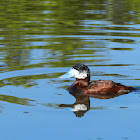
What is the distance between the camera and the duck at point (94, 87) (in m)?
9.17

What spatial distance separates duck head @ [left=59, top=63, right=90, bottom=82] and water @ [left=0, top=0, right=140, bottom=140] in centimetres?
33

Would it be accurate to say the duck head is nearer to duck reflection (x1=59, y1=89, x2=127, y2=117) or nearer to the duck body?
the duck body

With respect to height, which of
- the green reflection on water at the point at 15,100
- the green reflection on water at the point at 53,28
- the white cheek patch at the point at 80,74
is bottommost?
the green reflection on water at the point at 53,28

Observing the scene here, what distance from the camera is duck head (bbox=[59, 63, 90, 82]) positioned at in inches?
375

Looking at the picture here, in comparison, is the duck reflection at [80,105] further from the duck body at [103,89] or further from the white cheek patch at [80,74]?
the white cheek patch at [80,74]

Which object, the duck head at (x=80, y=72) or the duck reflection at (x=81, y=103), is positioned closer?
the duck reflection at (x=81, y=103)

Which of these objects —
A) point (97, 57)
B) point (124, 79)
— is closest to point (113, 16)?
point (97, 57)

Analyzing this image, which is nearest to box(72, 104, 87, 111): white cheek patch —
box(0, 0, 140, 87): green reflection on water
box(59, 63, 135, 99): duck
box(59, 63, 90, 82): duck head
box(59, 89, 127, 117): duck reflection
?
box(59, 89, 127, 117): duck reflection

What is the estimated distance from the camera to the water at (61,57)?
7.67 metres

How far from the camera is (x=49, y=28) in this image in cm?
1575

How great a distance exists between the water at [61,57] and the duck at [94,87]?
24cm

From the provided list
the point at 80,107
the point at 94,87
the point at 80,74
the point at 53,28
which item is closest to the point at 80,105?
the point at 80,107

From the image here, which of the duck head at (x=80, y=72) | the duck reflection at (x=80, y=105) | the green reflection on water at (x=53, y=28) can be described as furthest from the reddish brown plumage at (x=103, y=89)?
the green reflection on water at (x=53, y=28)

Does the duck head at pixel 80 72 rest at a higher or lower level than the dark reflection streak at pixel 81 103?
higher
